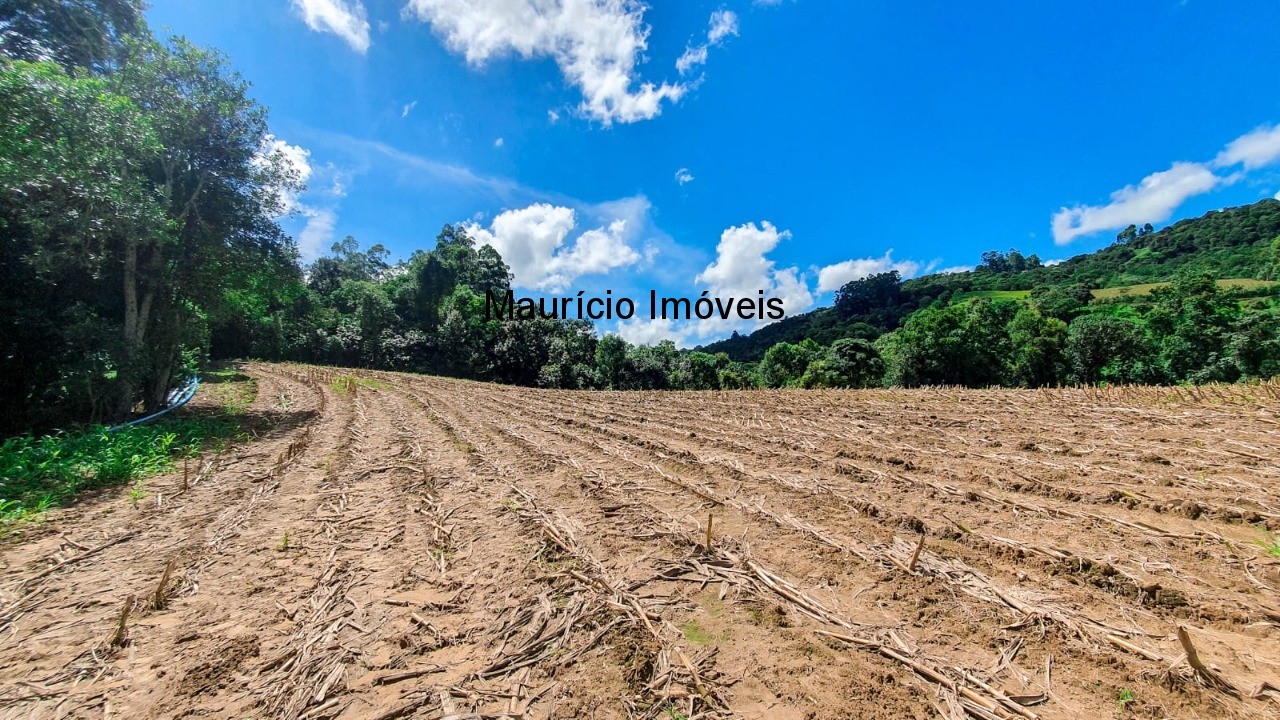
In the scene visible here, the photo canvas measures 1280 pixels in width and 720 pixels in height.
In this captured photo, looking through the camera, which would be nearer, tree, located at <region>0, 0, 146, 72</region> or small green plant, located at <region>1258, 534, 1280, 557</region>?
small green plant, located at <region>1258, 534, 1280, 557</region>

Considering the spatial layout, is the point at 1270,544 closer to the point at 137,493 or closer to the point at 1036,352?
the point at 137,493

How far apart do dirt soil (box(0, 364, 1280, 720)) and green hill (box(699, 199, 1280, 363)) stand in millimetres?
67253

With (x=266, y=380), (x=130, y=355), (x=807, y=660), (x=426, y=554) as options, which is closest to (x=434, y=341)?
(x=266, y=380)

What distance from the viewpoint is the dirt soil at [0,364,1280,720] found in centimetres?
286

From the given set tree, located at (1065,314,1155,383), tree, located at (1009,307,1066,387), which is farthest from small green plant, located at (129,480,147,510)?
tree, located at (1065,314,1155,383)

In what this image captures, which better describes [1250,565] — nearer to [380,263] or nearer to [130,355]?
[130,355]

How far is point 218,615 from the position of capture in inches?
149

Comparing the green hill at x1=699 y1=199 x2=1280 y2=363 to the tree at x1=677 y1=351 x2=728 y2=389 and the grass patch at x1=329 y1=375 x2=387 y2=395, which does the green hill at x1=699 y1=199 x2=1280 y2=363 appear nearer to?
the tree at x1=677 y1=351 x2=728 y2=389

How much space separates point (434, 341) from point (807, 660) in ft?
131

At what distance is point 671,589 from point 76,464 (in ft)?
33.0

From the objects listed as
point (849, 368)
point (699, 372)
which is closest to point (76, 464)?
A: point (699, 372)

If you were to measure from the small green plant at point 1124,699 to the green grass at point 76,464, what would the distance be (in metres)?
11.0

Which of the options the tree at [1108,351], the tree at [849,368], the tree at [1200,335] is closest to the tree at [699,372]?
A: the tree at [849,368]

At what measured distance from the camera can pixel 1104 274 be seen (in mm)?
78562
